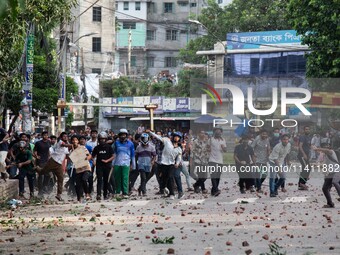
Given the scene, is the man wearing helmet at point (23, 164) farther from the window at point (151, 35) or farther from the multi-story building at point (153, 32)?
the window at point (151, 35)

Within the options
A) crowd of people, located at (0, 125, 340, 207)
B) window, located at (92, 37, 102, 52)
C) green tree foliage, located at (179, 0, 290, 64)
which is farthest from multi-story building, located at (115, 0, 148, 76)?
crowd of people, located at (0, 125, 340, 207)

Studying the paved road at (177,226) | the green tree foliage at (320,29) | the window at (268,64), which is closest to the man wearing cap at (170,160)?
the paved road at (177,226)

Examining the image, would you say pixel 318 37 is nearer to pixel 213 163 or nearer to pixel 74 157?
pixel 213 163

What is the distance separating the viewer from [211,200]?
77.0 ft

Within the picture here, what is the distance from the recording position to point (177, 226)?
16484 millimetres

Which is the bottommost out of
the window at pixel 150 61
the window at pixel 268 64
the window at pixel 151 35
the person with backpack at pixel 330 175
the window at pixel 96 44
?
the person with backpack at pixel 330 175

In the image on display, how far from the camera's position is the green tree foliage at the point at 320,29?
39.5 m

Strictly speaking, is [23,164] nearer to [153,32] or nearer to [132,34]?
[132,34]

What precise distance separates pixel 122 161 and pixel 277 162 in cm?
382

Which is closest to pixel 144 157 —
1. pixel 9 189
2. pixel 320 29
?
pixel 9 189

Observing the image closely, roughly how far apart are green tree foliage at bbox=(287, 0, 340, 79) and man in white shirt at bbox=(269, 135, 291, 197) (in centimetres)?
1554

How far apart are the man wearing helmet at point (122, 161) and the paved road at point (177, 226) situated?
0.82 m

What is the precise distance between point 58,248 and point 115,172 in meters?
11.3

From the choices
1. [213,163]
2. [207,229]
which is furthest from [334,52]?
[207,229]
